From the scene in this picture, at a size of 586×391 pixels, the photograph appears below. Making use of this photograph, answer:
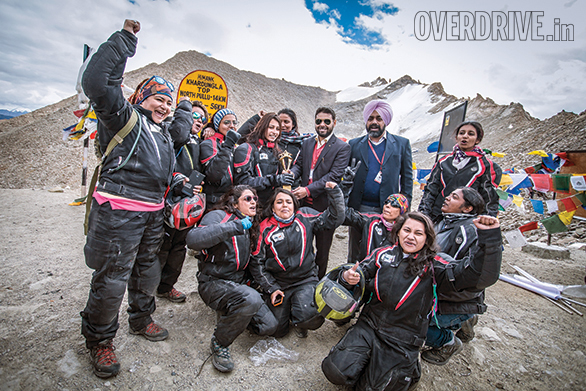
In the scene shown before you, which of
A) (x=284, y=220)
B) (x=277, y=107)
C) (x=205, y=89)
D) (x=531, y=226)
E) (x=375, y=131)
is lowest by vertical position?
(x=531, y=226)

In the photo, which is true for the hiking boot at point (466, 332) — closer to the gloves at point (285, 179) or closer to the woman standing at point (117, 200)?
the gloves at point (285, 179)

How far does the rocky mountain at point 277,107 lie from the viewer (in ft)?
38.7

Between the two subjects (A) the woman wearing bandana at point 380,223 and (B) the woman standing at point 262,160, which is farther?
(B) the woman standing at point 262,160

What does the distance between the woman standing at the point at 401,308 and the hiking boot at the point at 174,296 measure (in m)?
1.93

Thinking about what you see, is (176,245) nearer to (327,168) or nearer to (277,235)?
(277,235)

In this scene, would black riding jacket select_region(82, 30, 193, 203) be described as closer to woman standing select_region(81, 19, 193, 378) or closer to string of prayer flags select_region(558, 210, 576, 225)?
woman standing select_region(81, 19, 193, 378)

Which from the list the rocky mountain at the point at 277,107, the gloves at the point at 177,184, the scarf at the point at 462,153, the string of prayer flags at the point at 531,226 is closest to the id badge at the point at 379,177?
the scarf at the point at 462,153

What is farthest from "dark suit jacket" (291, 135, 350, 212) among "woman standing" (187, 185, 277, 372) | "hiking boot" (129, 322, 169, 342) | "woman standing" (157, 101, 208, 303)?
"hiking boot" (129, 322, 169, 342)

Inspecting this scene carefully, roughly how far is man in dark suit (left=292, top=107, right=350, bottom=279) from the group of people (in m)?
0.02

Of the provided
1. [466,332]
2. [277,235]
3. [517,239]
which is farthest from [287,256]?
[517,239]

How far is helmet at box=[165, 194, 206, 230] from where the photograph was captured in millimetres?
2598

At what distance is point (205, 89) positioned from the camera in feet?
17.5

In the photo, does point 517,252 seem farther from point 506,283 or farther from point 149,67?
point 149,67

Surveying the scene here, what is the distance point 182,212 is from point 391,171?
8.34ft
